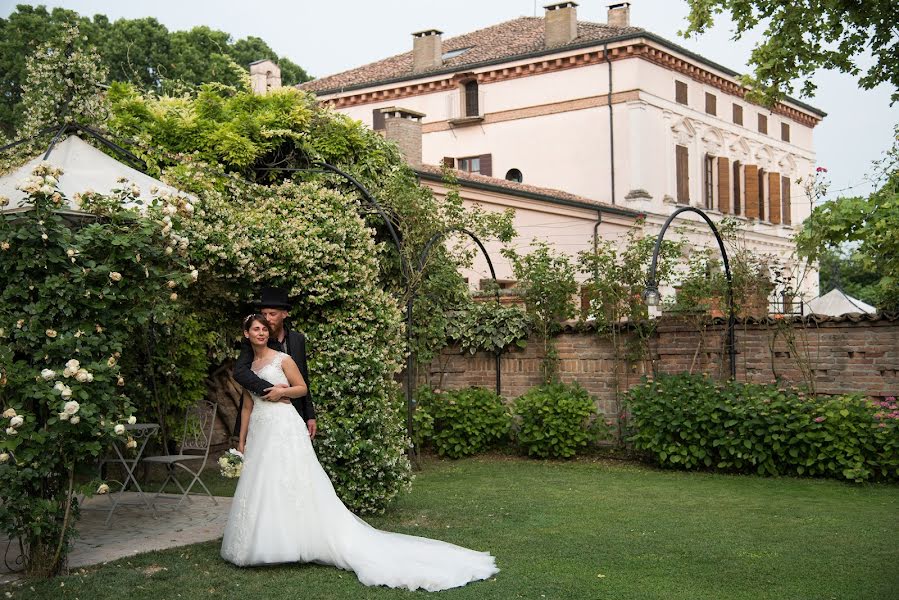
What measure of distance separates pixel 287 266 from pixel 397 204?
13.1 feet

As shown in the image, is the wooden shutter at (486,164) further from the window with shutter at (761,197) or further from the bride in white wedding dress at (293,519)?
the bride in white wedding dress at (293,519)

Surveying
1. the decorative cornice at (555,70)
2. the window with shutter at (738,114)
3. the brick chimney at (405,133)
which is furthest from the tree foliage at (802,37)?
the window with shutter at (738,114)

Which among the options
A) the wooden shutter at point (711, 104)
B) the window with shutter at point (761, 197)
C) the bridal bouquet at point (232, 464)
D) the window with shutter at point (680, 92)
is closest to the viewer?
the bridal bouquet at point (232, 464)

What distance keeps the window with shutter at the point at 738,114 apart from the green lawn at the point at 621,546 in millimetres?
27030

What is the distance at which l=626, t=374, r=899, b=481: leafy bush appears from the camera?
11.0 metres

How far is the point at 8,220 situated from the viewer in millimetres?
6180

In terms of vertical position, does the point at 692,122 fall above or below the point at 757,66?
above

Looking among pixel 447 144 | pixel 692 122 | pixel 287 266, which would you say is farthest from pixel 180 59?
pixel 287 266

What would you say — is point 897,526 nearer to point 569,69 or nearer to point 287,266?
point 287,266

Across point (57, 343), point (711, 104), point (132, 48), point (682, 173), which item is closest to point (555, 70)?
point (682, 173)

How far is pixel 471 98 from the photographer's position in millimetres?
33500

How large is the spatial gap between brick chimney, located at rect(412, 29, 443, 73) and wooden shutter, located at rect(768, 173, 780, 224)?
1356 centimetres

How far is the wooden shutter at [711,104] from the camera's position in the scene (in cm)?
3453

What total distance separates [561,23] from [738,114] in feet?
28.2
